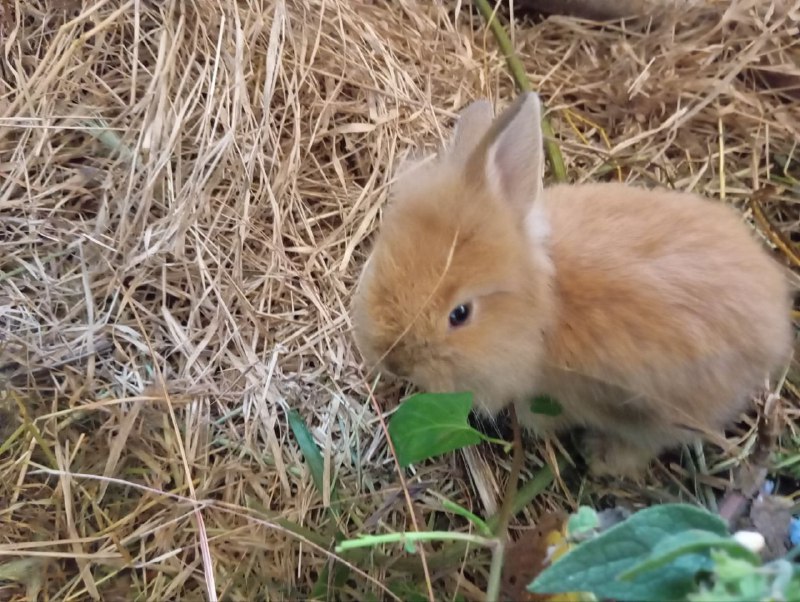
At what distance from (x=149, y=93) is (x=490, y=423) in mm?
1562

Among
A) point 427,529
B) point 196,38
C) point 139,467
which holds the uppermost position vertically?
point 196,38

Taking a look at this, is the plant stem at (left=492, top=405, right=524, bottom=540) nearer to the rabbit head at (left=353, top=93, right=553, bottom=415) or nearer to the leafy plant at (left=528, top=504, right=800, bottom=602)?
the rabbit head at (left=353, top=93, right=553, bottom=415)

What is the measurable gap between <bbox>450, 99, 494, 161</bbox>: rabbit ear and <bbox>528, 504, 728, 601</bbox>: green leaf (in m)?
1.16

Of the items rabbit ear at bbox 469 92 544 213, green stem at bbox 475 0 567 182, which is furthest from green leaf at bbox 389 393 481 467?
green stem at bbox 475 0 567 182

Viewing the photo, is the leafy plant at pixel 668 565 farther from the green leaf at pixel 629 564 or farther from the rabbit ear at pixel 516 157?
the rabbit ear at pixel 516 157

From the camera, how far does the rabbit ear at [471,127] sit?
2.12 m

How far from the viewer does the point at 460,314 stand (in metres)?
1.92

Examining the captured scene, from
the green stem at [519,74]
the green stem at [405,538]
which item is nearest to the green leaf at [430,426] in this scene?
the green stem at [405,538]

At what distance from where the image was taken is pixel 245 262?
2.47 metres

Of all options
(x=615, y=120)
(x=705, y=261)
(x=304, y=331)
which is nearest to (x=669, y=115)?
(x=615, y=120)

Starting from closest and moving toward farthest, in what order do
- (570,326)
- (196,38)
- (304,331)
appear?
(570,326) < (304,331) < (196,38)

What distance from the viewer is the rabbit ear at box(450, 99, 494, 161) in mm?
2115

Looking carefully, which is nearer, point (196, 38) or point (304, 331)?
point (304, 331)

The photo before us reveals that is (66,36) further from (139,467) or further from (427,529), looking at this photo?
(427,529)
